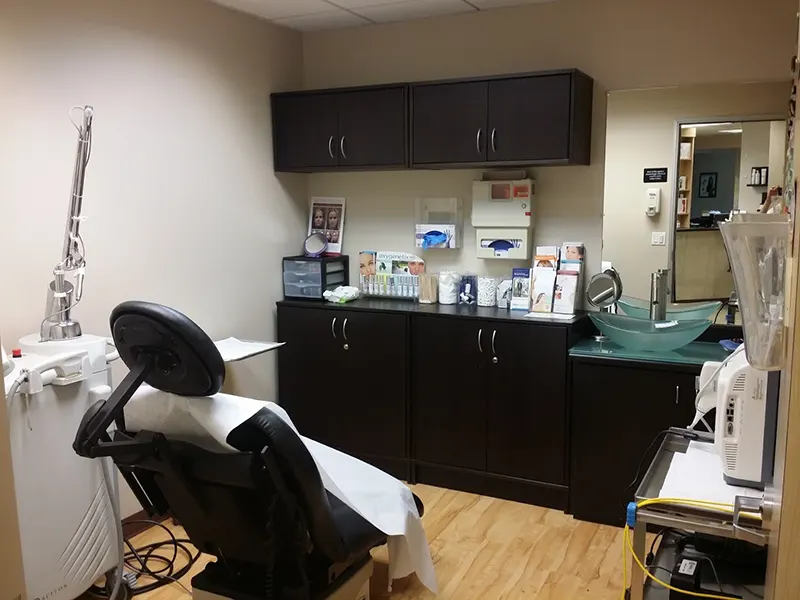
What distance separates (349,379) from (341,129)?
1.38 meters

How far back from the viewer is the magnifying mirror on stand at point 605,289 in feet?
11.7

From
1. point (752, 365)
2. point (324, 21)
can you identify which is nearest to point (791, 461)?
point (752, 365)

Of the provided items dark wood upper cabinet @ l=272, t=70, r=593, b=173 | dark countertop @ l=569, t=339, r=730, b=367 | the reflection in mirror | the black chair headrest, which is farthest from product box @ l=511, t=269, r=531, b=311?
the black chair headrest

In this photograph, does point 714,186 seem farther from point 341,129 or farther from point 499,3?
point 341,129

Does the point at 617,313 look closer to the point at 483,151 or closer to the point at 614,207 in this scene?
the point at 614,207

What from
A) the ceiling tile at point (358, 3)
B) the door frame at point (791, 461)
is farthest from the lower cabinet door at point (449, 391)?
the door frame at point (791, 461)

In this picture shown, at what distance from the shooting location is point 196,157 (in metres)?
3.58

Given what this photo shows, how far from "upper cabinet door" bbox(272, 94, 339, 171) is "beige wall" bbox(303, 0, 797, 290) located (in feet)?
1.11

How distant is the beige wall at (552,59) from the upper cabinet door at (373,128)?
0.34 meters

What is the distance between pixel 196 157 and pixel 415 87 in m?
1.18

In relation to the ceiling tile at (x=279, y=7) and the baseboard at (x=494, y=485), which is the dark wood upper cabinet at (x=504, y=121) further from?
the baseboard at (x=494, y=485)

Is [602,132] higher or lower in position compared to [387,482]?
higher

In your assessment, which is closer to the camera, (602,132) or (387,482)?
(387,482)

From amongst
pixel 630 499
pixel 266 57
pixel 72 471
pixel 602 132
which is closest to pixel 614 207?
pixel 602 132
